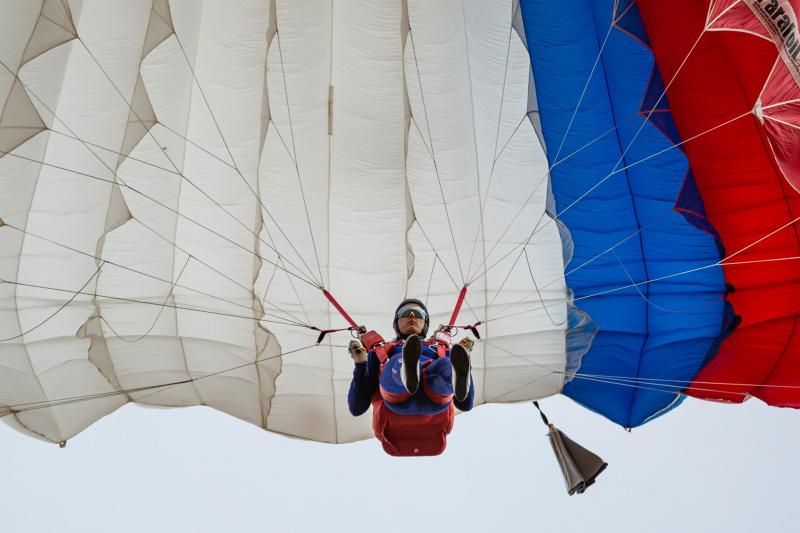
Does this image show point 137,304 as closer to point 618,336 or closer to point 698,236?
point 618,336

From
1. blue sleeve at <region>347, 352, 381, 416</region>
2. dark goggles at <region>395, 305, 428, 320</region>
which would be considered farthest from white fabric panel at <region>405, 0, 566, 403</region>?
blue sleeve at <region>347, 352, 381, 416</region>

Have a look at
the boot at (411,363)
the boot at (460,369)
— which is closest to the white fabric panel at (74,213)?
Result: the boot at (411,363)

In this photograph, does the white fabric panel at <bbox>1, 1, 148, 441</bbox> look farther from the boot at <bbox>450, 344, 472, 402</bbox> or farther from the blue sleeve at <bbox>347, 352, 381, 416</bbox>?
the boot at <bbox>450, 344, 472, 402</bbox>

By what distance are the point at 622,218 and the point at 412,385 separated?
8.81 feet

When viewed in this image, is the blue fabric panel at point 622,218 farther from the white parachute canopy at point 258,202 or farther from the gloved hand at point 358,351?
the gloved hand at point 358,351

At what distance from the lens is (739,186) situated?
704cm

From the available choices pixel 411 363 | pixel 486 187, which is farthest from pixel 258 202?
pixel 411 363

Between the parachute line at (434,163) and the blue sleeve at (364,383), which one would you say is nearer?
the blue sleeve at (364,383)

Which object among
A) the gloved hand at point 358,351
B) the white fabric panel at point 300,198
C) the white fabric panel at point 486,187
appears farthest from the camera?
the white fabric panel at point 486,187

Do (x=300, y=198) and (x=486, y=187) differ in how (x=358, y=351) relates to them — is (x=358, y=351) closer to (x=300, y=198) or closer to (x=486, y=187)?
(x=300, y=198)

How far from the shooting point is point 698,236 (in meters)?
7.29

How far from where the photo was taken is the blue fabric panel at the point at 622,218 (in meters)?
6.93

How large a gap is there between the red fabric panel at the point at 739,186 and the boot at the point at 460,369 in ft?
8.47

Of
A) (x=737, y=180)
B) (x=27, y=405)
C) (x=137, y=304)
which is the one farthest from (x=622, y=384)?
(x=27, y=405)
